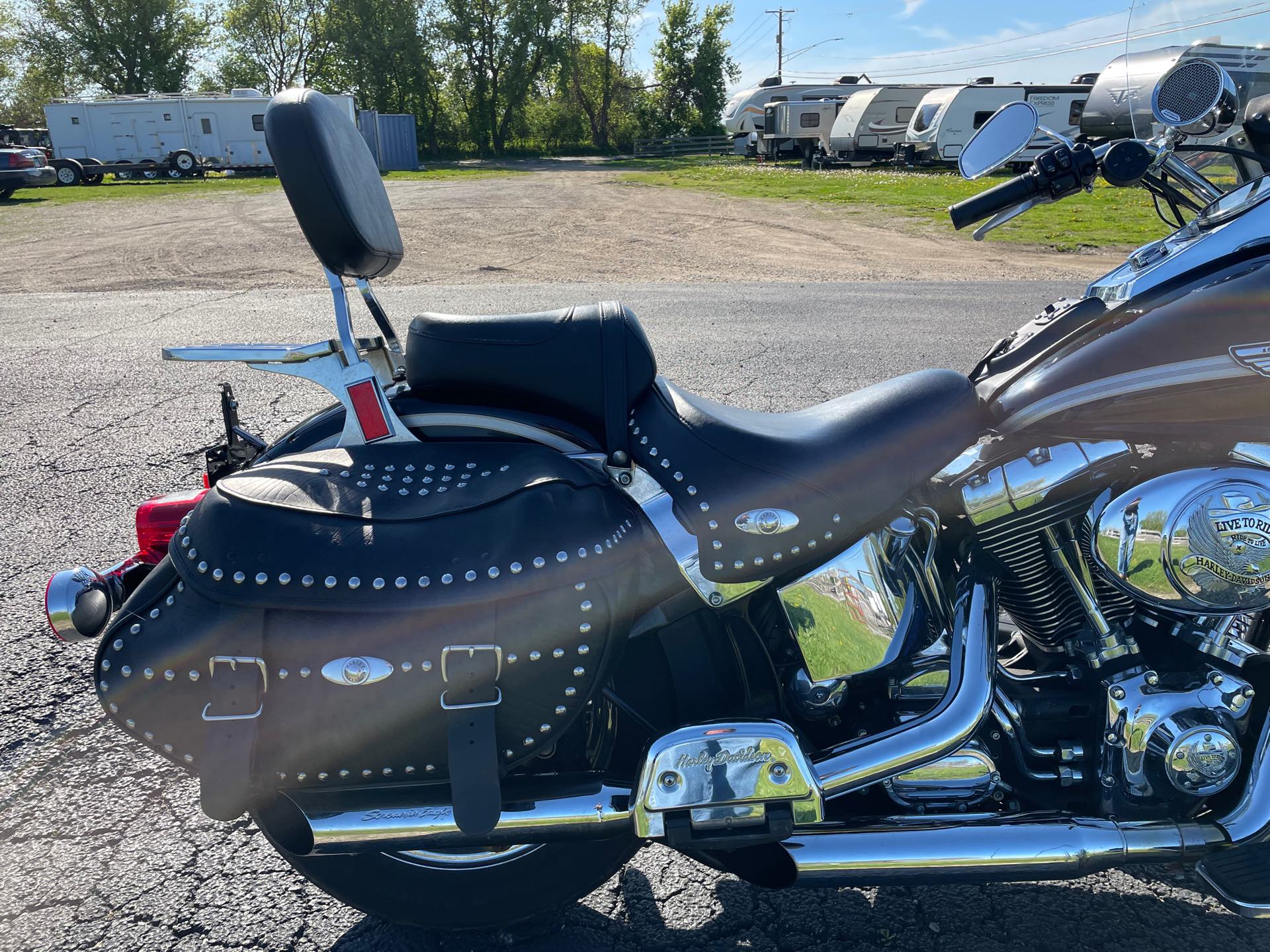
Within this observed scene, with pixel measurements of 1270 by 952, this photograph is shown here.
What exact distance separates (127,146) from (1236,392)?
112 ft

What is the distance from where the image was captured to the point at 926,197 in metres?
16.3

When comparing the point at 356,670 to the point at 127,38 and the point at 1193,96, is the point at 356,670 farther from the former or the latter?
the point at 127,38

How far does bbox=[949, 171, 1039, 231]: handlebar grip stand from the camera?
193cm

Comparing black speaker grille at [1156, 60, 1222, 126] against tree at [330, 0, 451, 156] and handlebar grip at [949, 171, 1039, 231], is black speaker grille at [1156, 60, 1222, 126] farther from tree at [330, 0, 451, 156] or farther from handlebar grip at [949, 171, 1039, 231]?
tree at [330, 0, 451, 156]

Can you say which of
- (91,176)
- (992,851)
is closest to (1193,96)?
(992,851)

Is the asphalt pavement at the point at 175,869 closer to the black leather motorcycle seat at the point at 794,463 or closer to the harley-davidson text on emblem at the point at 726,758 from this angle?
the harley-davidson text on emblem at the point at 726,758

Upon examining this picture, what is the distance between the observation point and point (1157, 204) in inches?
83.7

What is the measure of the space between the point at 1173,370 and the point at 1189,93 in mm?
615

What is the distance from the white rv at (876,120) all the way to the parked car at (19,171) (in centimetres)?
2062

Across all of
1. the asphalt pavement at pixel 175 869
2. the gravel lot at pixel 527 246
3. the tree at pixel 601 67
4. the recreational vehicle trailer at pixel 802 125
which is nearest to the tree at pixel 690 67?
the tree at pixel 601 67

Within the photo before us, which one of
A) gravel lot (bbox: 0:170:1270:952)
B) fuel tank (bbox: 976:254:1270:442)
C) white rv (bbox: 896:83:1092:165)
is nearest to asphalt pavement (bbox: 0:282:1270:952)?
gravel lot (bbox: 0:170:1270:952)

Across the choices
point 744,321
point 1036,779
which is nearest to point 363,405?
point 1036,779

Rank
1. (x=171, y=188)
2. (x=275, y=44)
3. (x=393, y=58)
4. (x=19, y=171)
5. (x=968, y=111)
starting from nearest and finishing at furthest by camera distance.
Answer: (x=19, y=171)
(x=968, y=111)
(x=171, y=188)
(x=393, y=58)
(x=275, y=44)

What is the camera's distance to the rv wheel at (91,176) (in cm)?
2561
